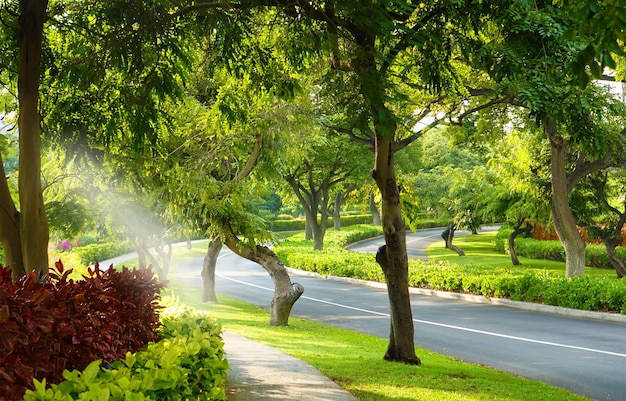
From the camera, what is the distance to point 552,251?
128 feet

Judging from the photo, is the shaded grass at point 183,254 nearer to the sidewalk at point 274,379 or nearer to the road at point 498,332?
the road at point 498,332

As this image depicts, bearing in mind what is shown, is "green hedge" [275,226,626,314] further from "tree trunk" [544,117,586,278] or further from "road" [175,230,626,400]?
"road" [175,230,626,400]

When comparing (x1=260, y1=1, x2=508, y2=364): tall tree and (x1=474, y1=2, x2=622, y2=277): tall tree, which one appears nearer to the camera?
Answer: (x1=260, y1=1, x2=508, y2=364): tall tree

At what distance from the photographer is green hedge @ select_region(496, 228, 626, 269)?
34812mm

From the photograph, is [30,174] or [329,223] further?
[329,223]

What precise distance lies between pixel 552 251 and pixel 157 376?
3788cm

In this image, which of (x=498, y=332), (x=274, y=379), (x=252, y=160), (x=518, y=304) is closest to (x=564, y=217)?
Result: (x=518, y=304)

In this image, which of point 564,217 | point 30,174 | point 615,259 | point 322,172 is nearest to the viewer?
point 30,174

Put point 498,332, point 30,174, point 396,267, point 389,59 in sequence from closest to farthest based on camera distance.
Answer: point 389,59 < point 30,174 < point 396,267 < point 498,332

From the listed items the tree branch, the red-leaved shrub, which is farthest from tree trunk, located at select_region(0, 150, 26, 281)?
the tree branch

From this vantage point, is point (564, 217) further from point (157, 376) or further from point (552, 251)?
point (157, 376)

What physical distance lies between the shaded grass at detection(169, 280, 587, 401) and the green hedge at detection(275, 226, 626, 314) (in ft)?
23.7

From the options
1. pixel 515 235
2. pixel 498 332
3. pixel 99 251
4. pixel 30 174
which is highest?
pixel 30 174

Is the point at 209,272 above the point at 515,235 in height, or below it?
below
